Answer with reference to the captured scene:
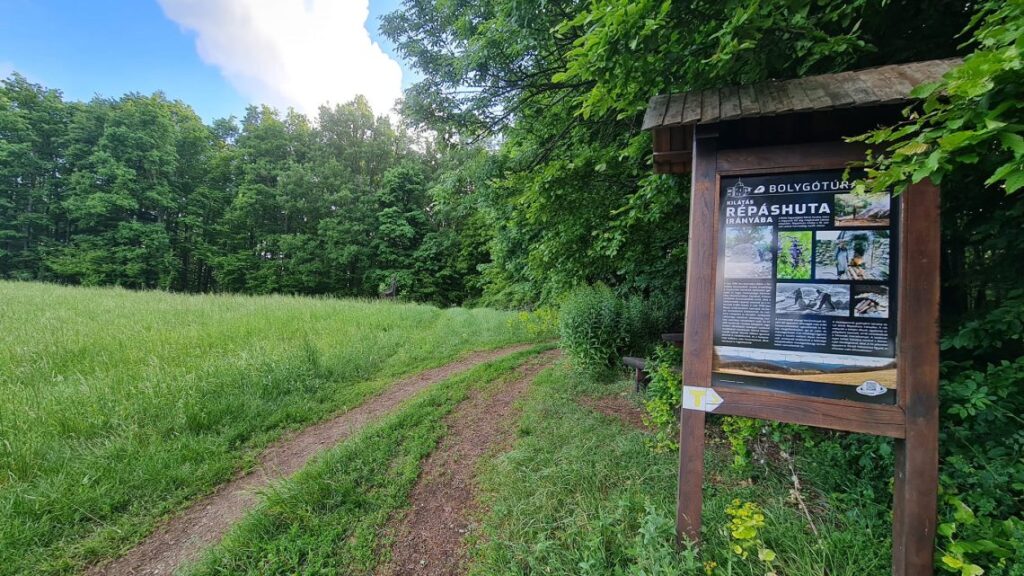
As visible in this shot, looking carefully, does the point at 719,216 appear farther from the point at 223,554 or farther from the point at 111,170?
the point at 111,170

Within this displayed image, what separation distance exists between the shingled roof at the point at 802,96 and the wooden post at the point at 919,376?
1.66 feet

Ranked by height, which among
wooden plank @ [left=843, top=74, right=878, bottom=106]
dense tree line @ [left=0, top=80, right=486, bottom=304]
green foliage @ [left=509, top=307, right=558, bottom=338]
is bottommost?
green foliage @ [left=509, top=307, right=558, bottom=338]

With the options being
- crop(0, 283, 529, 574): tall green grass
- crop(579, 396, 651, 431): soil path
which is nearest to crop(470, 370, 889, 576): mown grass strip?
crop(579, 396, 651, 431): soil path

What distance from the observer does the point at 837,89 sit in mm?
1810

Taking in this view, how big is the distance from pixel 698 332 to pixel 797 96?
4.47ft

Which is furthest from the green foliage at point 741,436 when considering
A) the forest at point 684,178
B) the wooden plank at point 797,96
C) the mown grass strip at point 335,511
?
the mown grass strip at point 335,511

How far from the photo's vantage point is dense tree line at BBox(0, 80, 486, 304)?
2131cm

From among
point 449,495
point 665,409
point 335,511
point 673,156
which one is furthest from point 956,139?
point 335,511

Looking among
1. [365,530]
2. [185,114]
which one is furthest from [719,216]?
[185,114]

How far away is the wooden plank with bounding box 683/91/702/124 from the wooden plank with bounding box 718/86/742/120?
12cm

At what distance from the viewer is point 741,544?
1975 mm

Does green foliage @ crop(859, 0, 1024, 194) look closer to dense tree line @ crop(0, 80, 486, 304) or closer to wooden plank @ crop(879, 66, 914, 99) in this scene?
wooden plank @ crop(879, 66, 914, 99)

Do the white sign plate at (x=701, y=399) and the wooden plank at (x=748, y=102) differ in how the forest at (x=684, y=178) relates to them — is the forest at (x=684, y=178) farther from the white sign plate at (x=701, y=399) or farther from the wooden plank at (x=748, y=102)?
the white sign plate at (x=701, y=399)

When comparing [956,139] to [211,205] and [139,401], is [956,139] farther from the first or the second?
[211,205]
